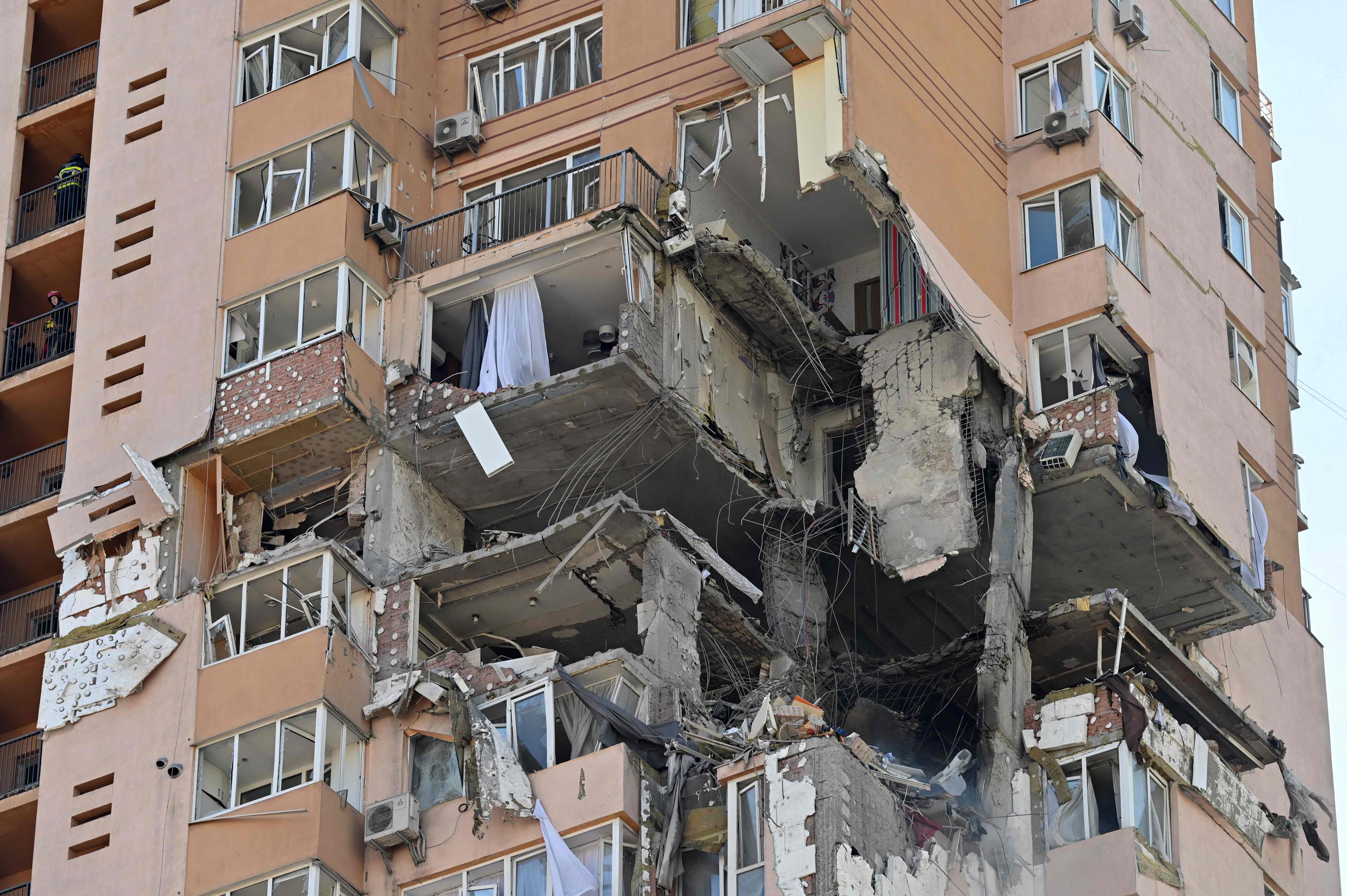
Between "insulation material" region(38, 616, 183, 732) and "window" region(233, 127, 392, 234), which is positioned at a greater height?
"window" region(233, 127, 392, 234)

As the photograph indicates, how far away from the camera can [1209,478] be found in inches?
1553

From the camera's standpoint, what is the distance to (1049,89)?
41.4 m

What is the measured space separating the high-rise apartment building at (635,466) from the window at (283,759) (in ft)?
0.26

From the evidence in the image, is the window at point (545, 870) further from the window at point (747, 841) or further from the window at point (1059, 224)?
the window at point (1059, 224)

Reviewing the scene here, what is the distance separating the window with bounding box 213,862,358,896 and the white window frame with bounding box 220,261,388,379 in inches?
348

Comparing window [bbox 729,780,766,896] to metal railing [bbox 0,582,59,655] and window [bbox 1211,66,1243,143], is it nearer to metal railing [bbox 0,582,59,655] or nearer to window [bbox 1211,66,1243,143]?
metal railing [bbox 0,582,59,655]

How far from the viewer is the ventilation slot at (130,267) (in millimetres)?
39156

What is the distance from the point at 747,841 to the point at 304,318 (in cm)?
1230

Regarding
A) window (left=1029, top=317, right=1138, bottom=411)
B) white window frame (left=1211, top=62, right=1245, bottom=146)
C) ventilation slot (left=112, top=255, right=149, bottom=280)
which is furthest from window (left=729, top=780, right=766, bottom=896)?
white window frame (left=1211, top=62, right=1245, bottom=146)

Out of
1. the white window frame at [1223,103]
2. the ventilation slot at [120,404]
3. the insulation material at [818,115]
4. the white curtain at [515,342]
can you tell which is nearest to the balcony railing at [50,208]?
the ventilation slot at [120,404]

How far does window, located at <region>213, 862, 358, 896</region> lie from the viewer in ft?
105

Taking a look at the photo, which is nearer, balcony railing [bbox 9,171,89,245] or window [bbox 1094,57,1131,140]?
window [bbox 1094,57,1131,140]

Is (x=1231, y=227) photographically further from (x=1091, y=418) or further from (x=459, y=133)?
(x=459, y=133)

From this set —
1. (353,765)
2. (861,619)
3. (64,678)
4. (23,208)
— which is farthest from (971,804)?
(23,208)
